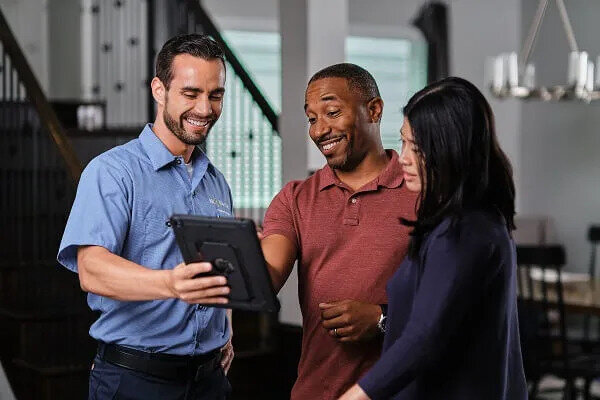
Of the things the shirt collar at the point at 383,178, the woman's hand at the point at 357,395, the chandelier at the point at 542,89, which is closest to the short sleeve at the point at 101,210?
the shirt collar at the point at 383,178

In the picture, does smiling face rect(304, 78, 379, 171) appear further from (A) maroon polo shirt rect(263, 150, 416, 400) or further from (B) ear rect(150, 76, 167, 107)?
(B) ear rect(150, 76, 167, 107)

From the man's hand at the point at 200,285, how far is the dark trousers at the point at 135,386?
46 cm

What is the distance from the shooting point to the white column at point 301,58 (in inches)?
181

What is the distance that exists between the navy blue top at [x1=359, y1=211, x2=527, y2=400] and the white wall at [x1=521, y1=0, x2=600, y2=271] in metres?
7.11

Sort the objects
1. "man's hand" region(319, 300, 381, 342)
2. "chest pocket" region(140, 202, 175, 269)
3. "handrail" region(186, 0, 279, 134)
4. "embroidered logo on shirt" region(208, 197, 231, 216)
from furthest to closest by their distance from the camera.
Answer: "handrail" region(186, 0, 279, 134)
"embroidered logo on shirt" region(208, 197, 231, 216)
"chest pocket" region(140, 202, 175, 269)
"man's hand" region(319, 300, 381, 342)

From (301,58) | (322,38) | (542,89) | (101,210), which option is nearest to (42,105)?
(301,58)

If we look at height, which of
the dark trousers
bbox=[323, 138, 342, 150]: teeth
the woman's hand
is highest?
bbox=[323, 138, 342, 150]: teeth

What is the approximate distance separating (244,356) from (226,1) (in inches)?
210

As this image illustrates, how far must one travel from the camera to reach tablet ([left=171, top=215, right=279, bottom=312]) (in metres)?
1.86

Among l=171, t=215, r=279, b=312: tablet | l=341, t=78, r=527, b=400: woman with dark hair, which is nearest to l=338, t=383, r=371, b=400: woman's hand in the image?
l=341, t=78, r=527, b=400: woman with dark hair

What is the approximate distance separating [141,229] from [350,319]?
0.55 meters

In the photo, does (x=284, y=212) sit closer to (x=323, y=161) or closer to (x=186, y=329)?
(x=186, y=329)

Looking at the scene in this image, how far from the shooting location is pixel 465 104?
1827 millimetres

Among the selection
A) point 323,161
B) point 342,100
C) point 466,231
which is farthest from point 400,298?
point 323,161
